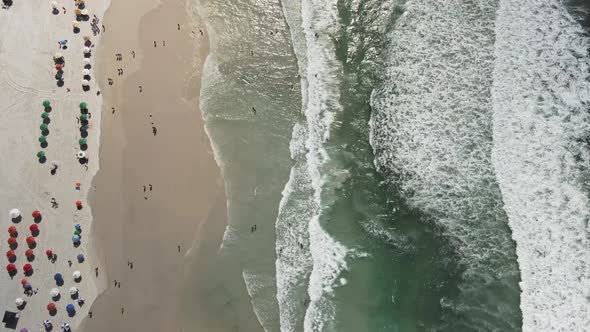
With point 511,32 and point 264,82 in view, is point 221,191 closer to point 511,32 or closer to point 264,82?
point 264,82

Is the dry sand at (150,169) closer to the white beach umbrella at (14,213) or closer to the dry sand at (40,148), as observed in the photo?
the dry sand at (40,148)

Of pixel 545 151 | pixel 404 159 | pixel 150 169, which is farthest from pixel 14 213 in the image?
pixel 545 151

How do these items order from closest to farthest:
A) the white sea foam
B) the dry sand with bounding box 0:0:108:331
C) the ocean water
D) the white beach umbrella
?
the ocean water, the white sea foam, the dry sand with bounding box 0:0:108:331, the white beach umbrella

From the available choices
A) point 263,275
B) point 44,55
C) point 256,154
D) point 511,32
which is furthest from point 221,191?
point 511,32

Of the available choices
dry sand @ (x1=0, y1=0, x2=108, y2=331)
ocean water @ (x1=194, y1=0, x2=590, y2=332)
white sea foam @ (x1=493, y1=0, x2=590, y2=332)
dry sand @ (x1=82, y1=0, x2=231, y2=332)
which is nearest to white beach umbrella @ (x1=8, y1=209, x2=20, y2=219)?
dry sand @ (x1=0, y1=0, x2=108, y2=331)

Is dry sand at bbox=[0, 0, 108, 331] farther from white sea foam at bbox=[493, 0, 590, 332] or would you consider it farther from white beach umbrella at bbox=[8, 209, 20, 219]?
white sea foam at bbox=[493, 0, 590, 332]

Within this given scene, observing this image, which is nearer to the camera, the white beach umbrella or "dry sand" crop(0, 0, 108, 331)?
"dry sand" crop(0, 0, 108, 331)

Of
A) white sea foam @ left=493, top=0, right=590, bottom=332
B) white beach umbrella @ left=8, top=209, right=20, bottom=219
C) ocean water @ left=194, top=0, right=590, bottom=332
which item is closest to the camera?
ocean water @ left=194, top=0, right=590, bottom=332
